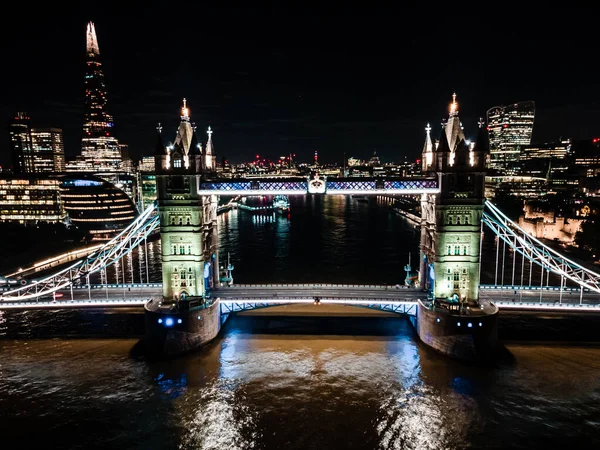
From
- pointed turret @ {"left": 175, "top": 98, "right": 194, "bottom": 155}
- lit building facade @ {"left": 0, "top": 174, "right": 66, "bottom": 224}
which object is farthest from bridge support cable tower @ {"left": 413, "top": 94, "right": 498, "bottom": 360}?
lit building facade @ {"left": 0, "top": 174, "right": 66, "bottom": 224}

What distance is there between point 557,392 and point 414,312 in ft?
46.7

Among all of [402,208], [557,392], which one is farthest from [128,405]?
[402,208]

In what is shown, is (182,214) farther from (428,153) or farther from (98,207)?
(98,207)

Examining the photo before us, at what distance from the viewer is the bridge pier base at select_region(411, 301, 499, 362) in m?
39.4

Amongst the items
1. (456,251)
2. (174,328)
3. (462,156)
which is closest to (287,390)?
(174,328)

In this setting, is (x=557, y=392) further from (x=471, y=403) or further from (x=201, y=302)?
(x=201, y=302)

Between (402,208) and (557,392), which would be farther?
(402,208)

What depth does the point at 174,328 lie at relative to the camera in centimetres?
4119

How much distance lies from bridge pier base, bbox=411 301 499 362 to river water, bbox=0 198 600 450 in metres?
1.38

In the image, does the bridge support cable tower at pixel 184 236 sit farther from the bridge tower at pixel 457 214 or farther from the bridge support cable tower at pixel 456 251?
the bridge tower at pixel 457 214

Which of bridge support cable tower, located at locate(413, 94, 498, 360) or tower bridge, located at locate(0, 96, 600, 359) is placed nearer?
bridge support cable tower, located at locate(413, 94, 498, 360)

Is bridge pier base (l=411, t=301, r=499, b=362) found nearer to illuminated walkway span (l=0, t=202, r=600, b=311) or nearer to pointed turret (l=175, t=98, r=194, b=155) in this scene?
illuminated walkway span (l=0, t=202, r=600, b=311)

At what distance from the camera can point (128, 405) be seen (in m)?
34.2

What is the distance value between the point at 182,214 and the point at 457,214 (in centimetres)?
2680
